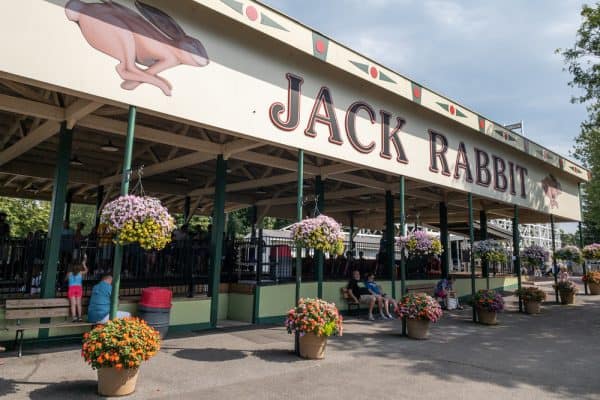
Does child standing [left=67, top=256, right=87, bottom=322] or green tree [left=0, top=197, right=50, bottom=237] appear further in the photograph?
green tree [left=0, top=197, right=50, bottom=237]

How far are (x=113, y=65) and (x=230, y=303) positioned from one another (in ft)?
19.9

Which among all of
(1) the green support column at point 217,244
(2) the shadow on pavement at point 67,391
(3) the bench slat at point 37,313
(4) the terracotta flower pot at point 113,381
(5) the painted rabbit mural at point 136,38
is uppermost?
(5) the painted rabbit mural at point 136,38

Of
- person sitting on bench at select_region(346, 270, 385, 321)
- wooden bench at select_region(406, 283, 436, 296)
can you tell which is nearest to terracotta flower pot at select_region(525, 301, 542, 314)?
wooden bench at select_region(406, 283, 436, 296)

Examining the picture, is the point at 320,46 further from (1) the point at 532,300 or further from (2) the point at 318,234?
(1) the point at 532,300

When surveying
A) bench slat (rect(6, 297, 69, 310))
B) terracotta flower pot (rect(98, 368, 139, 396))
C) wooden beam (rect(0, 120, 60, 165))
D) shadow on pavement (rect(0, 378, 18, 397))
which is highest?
wooden beam (rect(0, 120, 60, 165))

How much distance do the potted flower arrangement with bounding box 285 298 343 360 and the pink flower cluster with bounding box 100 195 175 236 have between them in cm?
258

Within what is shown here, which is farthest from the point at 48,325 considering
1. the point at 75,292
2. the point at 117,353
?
the point at 117,353

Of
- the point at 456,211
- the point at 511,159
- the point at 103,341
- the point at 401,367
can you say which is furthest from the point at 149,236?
the point at 456,211

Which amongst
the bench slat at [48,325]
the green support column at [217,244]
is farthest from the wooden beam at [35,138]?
the bench slat at [48,325]

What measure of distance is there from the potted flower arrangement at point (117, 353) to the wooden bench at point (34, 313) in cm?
210

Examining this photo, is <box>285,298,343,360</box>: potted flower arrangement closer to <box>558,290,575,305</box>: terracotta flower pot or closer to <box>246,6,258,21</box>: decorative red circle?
<box>246,6,258,21</box>: decorative red circle

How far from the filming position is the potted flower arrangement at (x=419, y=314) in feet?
27.3

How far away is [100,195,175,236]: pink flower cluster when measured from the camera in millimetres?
5043

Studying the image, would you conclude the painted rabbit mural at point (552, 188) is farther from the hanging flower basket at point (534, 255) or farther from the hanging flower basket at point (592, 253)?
the hanging flower basket at point (534, 255)
